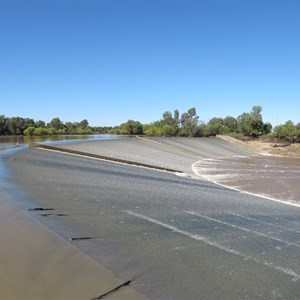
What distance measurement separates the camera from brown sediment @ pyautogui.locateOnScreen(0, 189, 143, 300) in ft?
11.2

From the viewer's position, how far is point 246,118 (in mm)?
64312

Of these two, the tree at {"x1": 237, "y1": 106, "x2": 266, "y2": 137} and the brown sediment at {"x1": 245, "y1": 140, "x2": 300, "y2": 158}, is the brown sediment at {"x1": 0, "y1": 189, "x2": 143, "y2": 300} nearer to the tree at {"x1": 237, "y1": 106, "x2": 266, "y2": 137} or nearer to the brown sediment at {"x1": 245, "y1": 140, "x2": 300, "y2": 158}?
the brown sediment at {"x1": 245, "y1": 140, "x2": 300, "y2": 158}

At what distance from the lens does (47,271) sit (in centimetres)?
383

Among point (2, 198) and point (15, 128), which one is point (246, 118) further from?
point (2, 198)

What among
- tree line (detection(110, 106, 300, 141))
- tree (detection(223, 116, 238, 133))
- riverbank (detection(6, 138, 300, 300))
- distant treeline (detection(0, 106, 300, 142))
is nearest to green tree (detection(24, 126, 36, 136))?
distant treeline (detection(0, 106, 300, 142))

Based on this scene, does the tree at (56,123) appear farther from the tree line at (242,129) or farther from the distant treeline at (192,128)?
the tree line at (242,129)

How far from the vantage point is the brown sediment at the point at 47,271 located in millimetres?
3414

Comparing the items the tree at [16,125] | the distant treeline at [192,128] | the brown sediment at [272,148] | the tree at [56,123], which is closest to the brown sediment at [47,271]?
the brown sediment at [272,148]

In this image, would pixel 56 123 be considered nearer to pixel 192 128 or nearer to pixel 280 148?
pixel 192 128

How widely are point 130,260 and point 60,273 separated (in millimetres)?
1013

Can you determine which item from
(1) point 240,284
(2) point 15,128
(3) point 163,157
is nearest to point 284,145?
(3) point 163,157

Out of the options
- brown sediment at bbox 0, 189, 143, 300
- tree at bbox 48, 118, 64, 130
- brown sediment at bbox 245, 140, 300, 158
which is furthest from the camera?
tree at bbox 48, 118, 64, 130

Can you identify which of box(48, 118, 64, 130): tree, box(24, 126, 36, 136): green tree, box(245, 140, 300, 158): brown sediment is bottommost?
box(245, 140, 300, 158): brown sediment

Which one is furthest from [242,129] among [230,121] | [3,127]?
[3,127]
